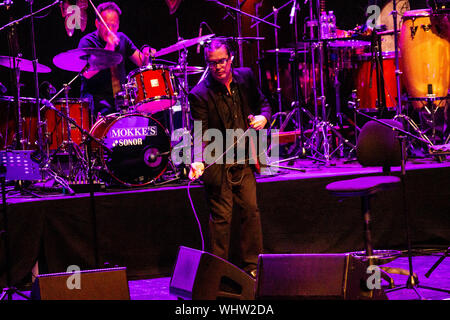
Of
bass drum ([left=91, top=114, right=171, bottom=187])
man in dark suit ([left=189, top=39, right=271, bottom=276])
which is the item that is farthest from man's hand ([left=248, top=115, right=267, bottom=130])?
bass drum ([left=91, top=114, right=171, bottom=187])

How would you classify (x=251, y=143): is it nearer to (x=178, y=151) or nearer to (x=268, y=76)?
(x=178, y=151)

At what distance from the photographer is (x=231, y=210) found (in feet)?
15.5

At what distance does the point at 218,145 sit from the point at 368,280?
5.83 ft

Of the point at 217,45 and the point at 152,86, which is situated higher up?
the point at 217,45

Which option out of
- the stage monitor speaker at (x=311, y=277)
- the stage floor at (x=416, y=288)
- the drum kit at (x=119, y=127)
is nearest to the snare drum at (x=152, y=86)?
the drum kit at (x=119, y=127)

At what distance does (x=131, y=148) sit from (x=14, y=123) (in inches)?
59.2

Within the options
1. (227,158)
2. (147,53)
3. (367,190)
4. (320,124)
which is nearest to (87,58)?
(147,53)

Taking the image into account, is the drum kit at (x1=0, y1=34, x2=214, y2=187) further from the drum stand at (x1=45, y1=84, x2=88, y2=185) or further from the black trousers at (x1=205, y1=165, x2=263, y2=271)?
the black trousers at (x1=205, y1=165, x2=263, y2=271)

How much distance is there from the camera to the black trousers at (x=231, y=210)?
4.67 metres

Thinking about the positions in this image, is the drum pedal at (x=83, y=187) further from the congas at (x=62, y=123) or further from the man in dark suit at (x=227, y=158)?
the man in dark suit at (x=227, y=158)

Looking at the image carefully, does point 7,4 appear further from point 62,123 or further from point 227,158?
point 227,158

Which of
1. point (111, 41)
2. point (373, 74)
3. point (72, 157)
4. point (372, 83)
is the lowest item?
point (72, 157)

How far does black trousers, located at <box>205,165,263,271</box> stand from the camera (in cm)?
467

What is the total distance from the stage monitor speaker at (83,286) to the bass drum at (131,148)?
2.71 metres
